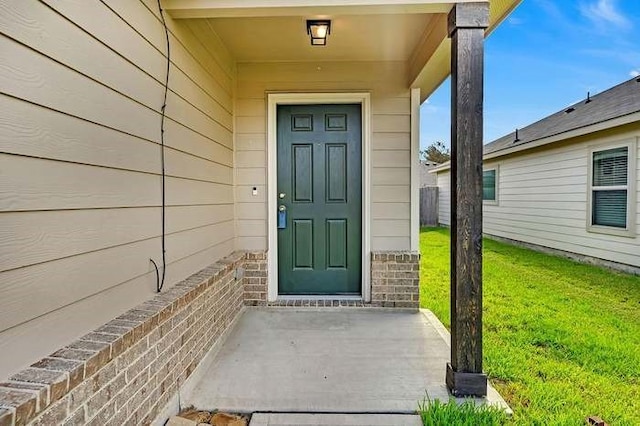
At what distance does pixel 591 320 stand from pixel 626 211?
297 centimetres

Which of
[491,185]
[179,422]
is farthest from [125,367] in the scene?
[491,185]

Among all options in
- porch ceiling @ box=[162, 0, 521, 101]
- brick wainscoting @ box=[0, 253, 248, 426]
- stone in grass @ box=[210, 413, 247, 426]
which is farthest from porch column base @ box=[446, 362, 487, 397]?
porch ceiling @ box=[162, 0, 521, 101]

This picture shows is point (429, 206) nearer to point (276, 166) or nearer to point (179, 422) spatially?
point (276, 166)

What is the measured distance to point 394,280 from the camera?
12.8ft

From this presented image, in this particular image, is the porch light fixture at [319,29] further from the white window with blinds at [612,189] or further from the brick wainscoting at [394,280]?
the white window with blinds at [612,189]

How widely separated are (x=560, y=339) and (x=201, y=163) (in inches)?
126

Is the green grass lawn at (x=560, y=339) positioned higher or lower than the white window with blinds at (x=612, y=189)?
lower

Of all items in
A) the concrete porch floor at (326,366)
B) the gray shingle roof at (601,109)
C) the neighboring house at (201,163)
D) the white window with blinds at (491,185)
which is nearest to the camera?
the neighboring house at (201,163)

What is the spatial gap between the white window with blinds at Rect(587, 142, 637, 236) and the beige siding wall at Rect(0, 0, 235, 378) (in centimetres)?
616

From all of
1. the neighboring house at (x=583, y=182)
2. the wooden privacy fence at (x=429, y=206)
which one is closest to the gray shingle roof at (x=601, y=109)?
the neighboring house at (x=583, y=182)

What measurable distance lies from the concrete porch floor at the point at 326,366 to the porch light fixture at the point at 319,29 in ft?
8.05

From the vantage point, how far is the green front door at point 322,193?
4.00 meters

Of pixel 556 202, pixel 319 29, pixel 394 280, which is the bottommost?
pixel 394 280

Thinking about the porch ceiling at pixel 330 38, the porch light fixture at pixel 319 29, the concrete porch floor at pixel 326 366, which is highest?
the porch ceiling at pixel 330 38
